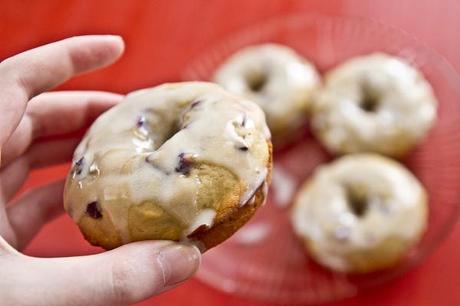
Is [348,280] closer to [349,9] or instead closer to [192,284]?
[192,284]

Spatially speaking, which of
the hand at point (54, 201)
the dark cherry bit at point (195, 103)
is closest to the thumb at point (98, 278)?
the hand at point (54, 201)

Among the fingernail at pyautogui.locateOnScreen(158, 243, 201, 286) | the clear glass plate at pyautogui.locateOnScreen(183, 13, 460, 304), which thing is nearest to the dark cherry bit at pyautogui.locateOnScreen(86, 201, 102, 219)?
the fingernail at pyautogui.locateOnScreen(158, 243, 201, 286)

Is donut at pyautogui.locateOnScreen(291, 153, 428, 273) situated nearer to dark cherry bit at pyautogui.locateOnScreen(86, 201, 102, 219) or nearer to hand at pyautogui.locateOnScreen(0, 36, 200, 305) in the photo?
hand at pyautogui.locateOnScreen(0, 36, 200, 305)

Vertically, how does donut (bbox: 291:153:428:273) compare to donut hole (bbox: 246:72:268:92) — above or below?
below

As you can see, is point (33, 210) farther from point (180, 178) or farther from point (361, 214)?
point (361, 214)

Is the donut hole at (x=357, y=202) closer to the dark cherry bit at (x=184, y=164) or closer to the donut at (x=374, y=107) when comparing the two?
the donut at (x=374, y=107)
